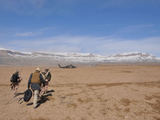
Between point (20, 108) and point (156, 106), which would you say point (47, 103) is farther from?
point (156, 106)

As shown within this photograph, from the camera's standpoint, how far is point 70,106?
23.6ft

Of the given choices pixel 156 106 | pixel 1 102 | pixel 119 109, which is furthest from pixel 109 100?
pixel 1 102

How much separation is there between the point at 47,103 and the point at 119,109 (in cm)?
417

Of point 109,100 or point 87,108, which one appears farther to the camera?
point 109,100

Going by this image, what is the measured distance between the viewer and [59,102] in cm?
775

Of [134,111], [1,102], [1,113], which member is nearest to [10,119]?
[1,113]

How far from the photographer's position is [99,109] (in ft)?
22.1

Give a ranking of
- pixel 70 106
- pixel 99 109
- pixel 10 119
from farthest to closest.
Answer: pixel 70 106 < pixel 99 109 < pixel 10 119

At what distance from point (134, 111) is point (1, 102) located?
778 centimetres

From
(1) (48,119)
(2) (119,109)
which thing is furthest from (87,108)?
(1) (48,119)

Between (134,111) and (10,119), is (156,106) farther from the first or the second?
(10,119)

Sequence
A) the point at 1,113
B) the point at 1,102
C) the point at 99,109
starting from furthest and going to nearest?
the point at 1,102 < the point at 99,109 < the point at 1,113

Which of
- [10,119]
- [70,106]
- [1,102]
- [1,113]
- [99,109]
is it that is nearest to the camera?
[10,119]

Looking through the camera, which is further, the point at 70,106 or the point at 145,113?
the point at 70,106
